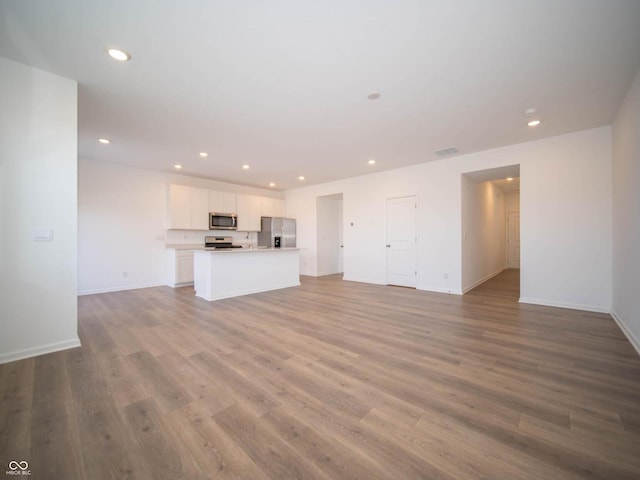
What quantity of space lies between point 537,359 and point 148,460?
10.2ft

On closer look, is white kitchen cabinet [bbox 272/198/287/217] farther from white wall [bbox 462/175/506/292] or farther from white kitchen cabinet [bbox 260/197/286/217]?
white wall [bbox 462/175/506/292]

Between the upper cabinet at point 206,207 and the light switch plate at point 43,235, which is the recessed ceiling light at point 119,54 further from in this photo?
the upper cabinet at point 206,207

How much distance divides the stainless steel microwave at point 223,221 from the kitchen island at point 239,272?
163 cm

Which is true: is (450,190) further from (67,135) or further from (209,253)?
(67,135)

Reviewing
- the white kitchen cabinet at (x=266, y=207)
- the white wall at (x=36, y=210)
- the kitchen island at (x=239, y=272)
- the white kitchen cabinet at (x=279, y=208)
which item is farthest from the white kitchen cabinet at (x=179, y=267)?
the white wall at (x=36, y=210)

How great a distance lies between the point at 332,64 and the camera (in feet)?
7.86

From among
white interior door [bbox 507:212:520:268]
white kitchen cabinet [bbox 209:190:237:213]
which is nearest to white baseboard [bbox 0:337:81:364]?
white kitchen cabinet [bbox 209:190:237:213]

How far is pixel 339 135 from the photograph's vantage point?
13.2ft

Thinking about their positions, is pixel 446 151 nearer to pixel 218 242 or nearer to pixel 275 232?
pixel 275 232

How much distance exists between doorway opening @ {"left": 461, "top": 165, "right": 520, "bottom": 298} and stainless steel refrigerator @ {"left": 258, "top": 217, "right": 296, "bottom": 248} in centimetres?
480

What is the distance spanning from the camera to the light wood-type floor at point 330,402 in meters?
1.32

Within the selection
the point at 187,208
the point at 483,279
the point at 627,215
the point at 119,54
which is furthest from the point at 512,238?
the point at 119,54

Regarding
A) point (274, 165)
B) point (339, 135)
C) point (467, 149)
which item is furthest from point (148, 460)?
point (467, 149)

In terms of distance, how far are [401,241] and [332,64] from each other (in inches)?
174
